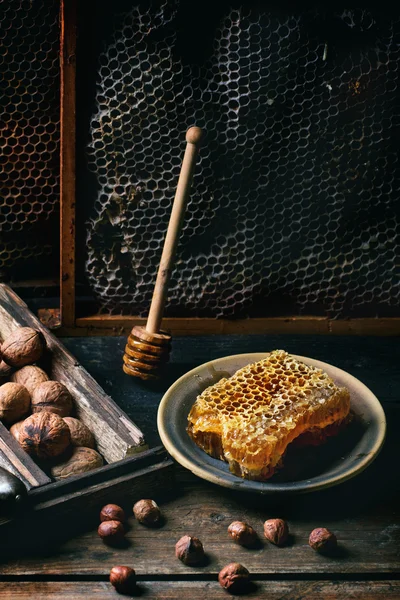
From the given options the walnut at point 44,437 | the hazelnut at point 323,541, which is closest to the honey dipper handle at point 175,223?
the walnut at point 44,437

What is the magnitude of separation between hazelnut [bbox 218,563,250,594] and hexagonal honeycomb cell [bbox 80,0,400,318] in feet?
4.07

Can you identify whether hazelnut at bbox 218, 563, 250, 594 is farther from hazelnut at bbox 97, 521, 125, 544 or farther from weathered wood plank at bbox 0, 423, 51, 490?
weathered wood plank at bbox 0, 423, 51, 490

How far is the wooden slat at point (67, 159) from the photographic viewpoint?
2.55 m

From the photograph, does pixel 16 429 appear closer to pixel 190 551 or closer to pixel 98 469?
pixel 98 469

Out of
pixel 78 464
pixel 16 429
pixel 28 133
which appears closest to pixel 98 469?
pixel 78 464

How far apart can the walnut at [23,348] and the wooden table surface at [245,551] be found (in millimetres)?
336

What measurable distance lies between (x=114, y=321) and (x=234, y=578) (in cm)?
126

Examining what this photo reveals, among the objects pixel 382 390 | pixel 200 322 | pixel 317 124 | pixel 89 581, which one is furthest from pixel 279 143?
pixel 89 581

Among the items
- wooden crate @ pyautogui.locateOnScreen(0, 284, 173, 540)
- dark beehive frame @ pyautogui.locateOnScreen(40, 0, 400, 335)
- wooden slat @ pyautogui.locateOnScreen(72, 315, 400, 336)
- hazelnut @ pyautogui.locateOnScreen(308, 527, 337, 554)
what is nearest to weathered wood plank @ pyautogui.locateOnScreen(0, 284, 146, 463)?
wooden crate @ pyautogui.locateOnScreen(0, 284, 173, 540)

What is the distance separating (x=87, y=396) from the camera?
231cm

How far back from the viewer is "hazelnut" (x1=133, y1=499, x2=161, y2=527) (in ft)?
6.61

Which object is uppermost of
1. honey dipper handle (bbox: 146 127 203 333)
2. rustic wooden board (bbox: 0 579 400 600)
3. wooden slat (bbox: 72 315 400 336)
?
honey dipper handle (bbox: 146 127 203 333)

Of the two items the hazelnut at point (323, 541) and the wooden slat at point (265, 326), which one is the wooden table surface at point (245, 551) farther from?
the wooden slat at point (265, 326)

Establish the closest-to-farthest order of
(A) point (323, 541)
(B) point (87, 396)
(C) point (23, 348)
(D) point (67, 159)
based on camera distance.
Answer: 1. (A) point (323, 541)
2. (B) point (87, 396)
3. (C) point (23, 348)
4. (D) point (67, 159)
